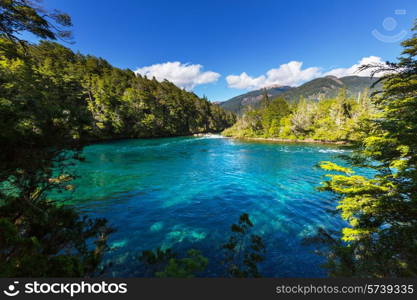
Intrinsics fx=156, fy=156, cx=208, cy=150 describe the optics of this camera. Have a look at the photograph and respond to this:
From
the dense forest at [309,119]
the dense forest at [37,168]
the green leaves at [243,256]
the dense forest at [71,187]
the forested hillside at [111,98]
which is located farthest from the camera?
the forested hillside at [111,98]

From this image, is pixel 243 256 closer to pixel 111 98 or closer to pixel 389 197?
pixel 389 197

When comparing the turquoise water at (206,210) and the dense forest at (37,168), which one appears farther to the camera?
the turquoise water at (206,210)

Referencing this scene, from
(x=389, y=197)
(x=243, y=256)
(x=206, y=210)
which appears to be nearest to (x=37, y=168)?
(x=243, y=256)

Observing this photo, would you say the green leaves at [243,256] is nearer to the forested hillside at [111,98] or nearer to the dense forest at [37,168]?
the dense forest at [37,168]

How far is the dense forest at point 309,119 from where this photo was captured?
3864 cm

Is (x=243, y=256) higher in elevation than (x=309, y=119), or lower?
lower

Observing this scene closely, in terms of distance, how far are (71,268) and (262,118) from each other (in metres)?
63.8

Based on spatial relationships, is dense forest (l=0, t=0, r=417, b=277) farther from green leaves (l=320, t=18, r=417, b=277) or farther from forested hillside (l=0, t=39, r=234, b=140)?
forested hillside (l=0, t=39, r=234, b=140)

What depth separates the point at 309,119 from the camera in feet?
148

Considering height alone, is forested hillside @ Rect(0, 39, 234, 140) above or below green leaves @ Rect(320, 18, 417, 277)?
above

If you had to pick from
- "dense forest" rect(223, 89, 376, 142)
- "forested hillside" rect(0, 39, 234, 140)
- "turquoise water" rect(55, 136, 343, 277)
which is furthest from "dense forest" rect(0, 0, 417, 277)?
"dense forest" rect(223, 89, 376, 142)

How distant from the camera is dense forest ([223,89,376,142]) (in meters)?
38.6

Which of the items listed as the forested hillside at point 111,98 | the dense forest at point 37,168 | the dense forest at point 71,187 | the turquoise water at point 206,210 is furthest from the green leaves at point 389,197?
the forested hillside at point 111,98

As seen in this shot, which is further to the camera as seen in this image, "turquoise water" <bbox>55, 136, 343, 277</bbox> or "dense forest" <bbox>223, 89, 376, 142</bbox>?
"dense forest" <bbox>223, 89, 376, 142</bbox>
